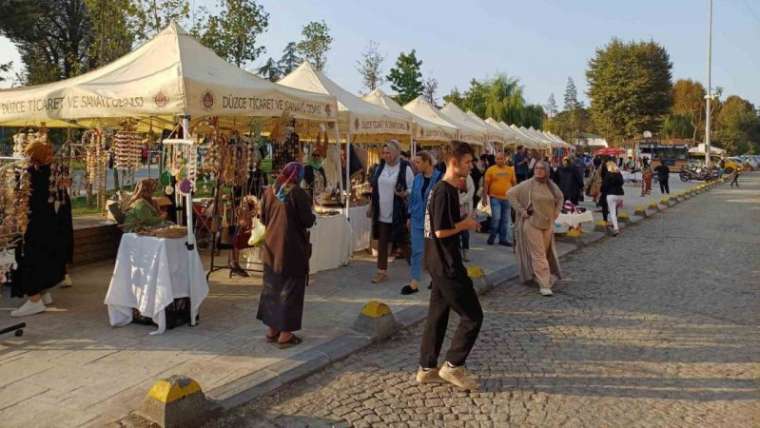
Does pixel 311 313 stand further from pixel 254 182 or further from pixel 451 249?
pixel 254 182

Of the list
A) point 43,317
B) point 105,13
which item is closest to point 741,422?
point 43,317

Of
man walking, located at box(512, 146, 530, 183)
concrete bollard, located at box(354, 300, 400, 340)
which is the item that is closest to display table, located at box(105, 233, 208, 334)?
concrete bollard, located at box(354, 300, 400, 340)

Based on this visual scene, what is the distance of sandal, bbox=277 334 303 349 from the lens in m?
5.25

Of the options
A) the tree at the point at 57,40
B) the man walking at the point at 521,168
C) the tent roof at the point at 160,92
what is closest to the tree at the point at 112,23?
the man walking at the point at 521,168

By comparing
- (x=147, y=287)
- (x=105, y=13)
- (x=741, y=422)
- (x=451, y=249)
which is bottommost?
(x=741, y=422)

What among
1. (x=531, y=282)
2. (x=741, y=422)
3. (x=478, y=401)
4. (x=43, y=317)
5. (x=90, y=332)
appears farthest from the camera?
(x=531, y=282)

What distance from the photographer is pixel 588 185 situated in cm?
1945

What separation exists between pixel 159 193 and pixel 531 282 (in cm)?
647

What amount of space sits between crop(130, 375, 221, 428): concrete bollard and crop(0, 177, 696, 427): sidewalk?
215 mm

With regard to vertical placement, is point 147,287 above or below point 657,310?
above

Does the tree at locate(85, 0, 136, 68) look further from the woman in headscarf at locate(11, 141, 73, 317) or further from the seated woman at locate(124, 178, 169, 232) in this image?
the seated woman at locate(124, 178, 169, 232)

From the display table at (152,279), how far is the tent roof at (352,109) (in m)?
4.52

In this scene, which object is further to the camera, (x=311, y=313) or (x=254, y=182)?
(x=254, y=182)

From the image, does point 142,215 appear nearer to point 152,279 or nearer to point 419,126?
point 152,279
